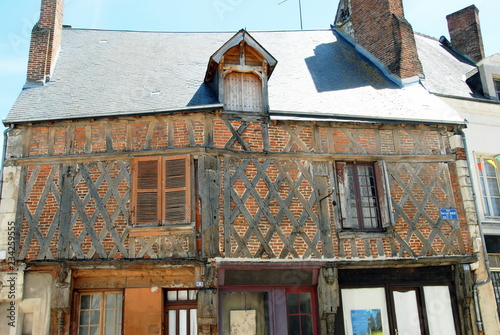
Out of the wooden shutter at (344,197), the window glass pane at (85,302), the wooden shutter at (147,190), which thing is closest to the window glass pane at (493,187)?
the wooden shutter at (344,197)

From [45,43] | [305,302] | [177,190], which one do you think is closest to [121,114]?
[177,190]

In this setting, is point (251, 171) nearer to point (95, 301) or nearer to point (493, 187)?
point (95, 301)

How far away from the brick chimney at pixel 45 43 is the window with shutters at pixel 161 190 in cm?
291

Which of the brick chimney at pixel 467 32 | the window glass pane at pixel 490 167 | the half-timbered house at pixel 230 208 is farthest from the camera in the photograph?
the brick chimney at pixel 467 32

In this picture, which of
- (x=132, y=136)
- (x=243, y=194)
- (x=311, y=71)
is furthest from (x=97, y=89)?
(x=311, y=71)

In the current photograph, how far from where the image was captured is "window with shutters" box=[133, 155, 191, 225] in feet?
25.3

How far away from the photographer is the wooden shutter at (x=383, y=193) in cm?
833

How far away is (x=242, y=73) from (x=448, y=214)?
430cm

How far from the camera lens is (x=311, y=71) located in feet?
33.6

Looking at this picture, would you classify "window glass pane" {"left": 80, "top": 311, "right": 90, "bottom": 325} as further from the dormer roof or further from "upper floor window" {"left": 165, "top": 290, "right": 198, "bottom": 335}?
the dormer roof

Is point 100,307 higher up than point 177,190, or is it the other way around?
Answer: point 177,190

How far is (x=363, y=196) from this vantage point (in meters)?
8.61

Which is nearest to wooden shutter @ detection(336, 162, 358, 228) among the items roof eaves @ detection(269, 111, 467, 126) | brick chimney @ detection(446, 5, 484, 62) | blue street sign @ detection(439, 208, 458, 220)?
roof eaves @ detection(269, 111, 467, 126)

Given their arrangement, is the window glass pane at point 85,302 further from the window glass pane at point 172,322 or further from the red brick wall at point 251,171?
the window glass pane at point 172,322
